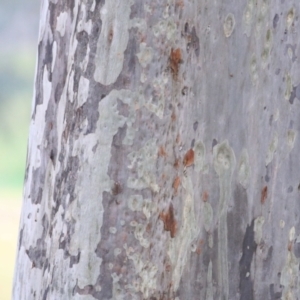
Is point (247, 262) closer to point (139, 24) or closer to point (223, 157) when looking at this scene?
point (223, 157)

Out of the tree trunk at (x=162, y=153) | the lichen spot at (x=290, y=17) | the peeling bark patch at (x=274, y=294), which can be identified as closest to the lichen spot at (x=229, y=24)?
the tree trunk at (x=162, y=153)

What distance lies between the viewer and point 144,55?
720 millimetres

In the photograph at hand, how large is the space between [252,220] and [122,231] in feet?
0.64

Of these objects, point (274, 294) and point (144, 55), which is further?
point (274, 294)

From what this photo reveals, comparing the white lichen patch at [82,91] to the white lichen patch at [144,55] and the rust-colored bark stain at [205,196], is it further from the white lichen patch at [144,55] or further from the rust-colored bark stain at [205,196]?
the rust-colored bark stain at [205,196]

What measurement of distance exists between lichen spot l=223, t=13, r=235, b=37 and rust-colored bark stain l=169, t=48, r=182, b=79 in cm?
8

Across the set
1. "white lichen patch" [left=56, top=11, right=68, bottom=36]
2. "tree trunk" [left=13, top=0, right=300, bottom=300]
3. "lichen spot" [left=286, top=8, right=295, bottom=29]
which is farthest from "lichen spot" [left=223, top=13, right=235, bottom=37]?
"white lichen patch" [left=56, top=11, right=68, bottom=36]

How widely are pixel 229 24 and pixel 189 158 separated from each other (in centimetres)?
18

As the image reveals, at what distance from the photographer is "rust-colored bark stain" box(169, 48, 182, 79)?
730mm

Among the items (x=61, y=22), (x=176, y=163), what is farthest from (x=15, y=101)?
(x=176, y=163)

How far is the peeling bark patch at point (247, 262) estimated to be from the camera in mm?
805

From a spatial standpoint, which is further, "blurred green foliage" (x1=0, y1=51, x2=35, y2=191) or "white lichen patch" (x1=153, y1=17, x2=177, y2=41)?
"blurred green foliage" (x1=0, y1=51, x2=35, y2=191)

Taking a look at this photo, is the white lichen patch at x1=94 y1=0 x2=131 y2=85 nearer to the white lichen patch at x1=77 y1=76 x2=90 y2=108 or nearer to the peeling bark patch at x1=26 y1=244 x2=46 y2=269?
the white lichen patch at x1=77 y1=76 x2=90 y2=108

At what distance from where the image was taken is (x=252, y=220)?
81 cm
